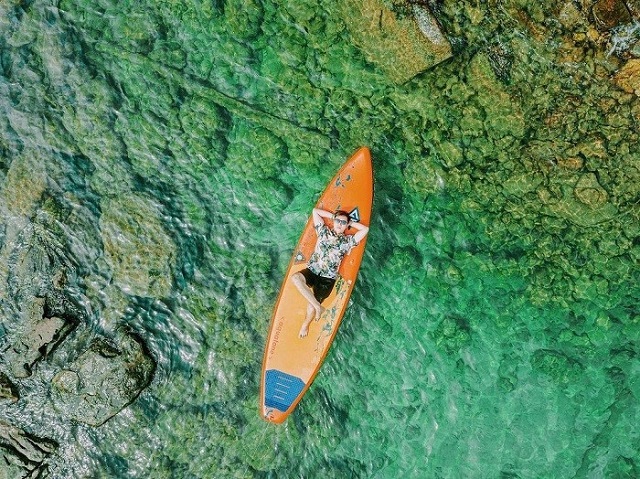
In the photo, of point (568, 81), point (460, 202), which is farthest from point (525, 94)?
point (460, 202)

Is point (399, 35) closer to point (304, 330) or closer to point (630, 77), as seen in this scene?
point (630, 77)

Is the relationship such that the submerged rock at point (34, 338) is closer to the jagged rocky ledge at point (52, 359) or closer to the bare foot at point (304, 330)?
the jagged rocky ledge at point (52, 359)

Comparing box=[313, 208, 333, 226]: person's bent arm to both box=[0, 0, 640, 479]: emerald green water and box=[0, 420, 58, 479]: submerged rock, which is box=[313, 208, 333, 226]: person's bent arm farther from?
box=[0, 420, 58, 479]: submerged rock

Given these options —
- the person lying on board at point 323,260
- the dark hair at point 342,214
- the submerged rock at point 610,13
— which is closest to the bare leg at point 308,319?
the person lying on board at point 323,260

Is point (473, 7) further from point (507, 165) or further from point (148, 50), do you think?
point (148, 50)

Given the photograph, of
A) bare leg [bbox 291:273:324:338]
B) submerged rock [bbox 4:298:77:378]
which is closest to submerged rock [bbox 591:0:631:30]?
bare leg [bbox 291:273:324:338]

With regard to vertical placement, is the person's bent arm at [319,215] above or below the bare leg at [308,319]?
above

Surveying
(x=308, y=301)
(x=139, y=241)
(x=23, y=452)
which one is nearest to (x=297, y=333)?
(x=308, y=301)
